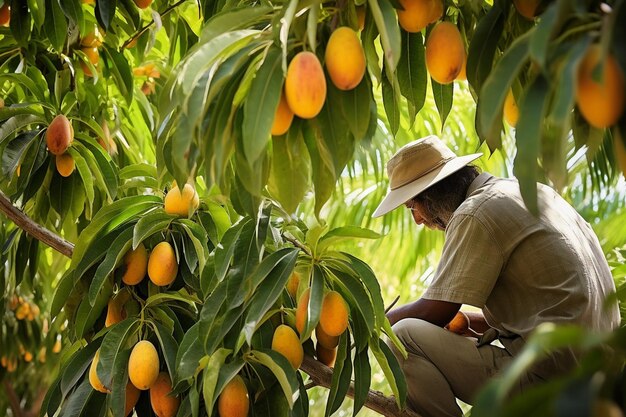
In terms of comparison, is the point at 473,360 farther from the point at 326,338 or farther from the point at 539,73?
the point at 539,73

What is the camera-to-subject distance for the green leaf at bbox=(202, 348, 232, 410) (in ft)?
6.24

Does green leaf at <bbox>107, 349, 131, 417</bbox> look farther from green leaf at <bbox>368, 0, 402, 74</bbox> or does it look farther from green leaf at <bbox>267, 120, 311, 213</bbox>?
green leaf at <bbox>368, 0, 402, 74</bbox>

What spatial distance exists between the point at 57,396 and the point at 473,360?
0.96m

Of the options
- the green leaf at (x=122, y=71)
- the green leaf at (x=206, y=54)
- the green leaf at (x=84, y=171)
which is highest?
the green leaf at (x=206, y=54)

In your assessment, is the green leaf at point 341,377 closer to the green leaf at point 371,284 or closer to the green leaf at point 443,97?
the green leaf at point 371,284

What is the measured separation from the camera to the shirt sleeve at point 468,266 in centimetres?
225

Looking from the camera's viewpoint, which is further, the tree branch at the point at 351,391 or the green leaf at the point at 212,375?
the tree branch at the point at 351,391

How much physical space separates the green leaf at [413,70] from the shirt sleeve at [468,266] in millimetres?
408

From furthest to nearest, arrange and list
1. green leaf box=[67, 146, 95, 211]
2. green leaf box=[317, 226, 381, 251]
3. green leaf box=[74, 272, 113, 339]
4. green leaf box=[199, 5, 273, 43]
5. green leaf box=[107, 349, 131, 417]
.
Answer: green leaf box=[67, 146, 95, 211] → green leaf box=[74, 272, 113, 339] → green leaf box=[107, 349, 131, 417] → green leaf box=[317, 226, 381, 251] → green leaf box=[199, 5, 273, 43]

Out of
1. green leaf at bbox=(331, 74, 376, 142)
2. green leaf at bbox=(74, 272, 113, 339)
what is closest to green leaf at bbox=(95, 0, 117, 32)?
green leaf at bbox=(74, 272, 113, 339)

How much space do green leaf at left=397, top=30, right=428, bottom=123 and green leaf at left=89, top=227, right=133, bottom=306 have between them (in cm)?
71

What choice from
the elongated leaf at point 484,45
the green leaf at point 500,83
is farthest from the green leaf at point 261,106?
the elongated leaf at point 484,45

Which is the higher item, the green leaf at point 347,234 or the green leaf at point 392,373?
the green leaf at point 347,234

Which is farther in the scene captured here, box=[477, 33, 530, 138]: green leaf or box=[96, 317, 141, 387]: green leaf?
box=[96, 317, 141, 387]: green leaf
